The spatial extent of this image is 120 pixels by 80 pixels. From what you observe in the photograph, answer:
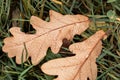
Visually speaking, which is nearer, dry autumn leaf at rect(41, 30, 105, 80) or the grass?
dry autumn leaf at rect(41, 30, 105, 80)

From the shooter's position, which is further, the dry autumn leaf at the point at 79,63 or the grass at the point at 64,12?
the grass at the point at 64,12

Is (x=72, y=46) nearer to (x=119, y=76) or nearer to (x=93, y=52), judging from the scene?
(x=93, y=52)

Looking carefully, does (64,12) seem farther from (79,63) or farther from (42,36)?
(79,63)

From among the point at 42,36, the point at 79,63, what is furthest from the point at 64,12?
the point at 79,63

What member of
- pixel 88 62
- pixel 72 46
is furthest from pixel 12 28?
pixel 88 62

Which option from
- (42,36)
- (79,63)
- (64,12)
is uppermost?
(64,12)
